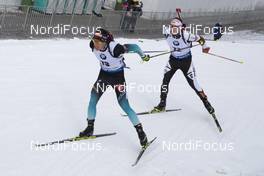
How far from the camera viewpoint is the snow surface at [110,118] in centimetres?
870

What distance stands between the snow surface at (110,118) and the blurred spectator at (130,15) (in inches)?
221

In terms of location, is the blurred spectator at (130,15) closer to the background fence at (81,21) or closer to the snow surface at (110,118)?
the background fence at (81,21)

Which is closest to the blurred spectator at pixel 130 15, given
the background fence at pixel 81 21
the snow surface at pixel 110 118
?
the background fence at pixel 81 21

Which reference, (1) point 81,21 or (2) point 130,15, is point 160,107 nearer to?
(1) point 81,21

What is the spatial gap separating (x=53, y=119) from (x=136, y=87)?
4.02m

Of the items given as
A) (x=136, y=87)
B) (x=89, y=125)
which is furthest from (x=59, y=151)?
(x=136, y=87)

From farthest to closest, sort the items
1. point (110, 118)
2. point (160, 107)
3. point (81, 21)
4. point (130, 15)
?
point (130, 15) → point (81, 21) → point (160, 107) → point (110, 118)

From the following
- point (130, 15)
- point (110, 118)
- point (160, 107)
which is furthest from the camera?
point (130, 15)

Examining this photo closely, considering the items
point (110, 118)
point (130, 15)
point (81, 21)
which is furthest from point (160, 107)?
point (130, 15)

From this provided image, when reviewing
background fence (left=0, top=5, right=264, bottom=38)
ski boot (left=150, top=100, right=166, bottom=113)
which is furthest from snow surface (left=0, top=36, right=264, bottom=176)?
background fence (left=0, top=5, right=264, bottom=38)

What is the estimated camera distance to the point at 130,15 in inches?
912

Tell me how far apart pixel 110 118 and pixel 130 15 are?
12825mm

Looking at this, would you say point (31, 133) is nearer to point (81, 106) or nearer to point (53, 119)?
point (53, 119)

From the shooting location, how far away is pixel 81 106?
1154cm
